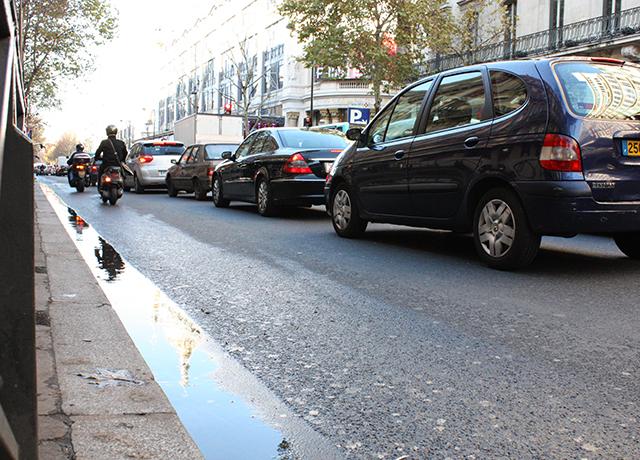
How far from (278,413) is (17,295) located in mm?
1373

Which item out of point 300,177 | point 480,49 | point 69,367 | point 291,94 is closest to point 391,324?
point 69,367

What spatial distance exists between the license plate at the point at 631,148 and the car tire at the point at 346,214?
3418mm

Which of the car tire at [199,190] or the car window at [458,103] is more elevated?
the car window at [458,103]

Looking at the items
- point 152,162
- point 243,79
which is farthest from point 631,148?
point 243,79

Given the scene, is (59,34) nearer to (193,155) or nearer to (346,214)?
(193,155)

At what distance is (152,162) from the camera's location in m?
22.2

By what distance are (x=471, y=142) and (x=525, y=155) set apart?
0.67 metres

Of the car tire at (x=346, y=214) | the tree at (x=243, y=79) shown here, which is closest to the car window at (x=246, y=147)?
the car tire at (x=346, y=214)

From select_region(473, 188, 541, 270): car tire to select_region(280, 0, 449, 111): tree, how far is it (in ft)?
75.1

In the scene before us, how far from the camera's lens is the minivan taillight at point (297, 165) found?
11.5m

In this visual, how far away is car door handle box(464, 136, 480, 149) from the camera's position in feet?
21.3

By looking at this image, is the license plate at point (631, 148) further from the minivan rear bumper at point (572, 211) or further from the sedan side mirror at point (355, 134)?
the sedan side mirror at point (355, 134)

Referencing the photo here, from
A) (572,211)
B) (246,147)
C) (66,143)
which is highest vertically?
(66,143)

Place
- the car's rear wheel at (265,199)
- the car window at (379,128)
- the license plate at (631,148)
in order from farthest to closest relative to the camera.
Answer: the car's rear wheel at (265,199)
the car window at (379,128)
the license plate at (631,148)
